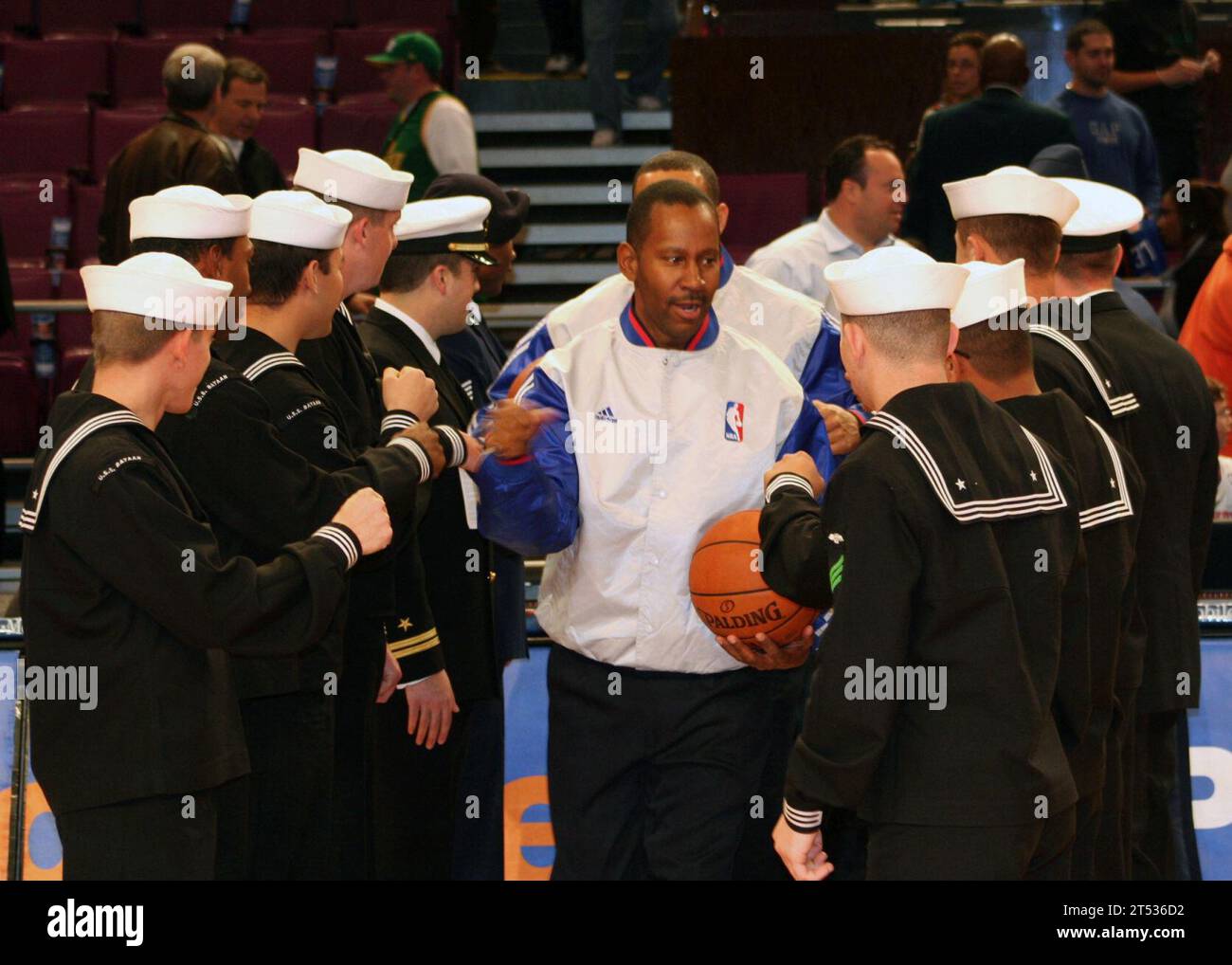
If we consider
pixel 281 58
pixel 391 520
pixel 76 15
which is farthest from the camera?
pixel 76 15

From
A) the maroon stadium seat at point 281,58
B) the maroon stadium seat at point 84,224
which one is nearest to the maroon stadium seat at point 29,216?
the maroon stadium seat at point 84,224

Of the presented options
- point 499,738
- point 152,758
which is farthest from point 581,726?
point 152,758

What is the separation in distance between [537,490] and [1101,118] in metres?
5.69

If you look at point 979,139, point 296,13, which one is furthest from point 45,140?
point 979,139

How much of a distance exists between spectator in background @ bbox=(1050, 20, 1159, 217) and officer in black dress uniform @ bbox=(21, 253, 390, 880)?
20.6 ft

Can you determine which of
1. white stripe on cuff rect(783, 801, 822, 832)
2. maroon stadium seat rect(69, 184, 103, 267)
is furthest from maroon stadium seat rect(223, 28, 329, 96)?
white stripe on cuff rect(783, 801, 822, 832)

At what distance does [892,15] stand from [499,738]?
7.50 m

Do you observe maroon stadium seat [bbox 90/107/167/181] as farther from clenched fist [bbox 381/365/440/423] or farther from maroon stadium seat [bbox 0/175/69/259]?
clenched fist [bbox 381/365/440/423]

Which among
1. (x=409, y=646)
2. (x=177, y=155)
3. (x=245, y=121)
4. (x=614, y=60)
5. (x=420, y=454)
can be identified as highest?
(x=614, y=60)

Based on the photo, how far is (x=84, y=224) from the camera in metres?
9.61

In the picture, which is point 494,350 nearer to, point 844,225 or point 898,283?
point 844,225

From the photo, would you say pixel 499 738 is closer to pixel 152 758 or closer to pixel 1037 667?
pixel 152 758

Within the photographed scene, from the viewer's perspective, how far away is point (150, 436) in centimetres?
327
